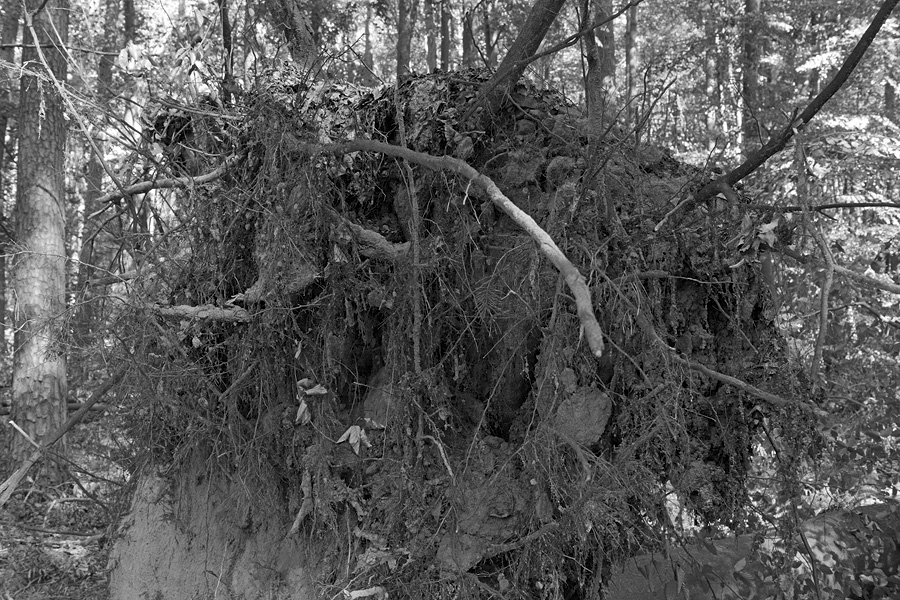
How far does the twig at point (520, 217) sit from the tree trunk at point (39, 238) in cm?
471

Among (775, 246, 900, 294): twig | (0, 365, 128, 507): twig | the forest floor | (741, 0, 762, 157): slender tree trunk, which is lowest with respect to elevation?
the forest floor

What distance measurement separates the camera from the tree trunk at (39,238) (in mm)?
6738

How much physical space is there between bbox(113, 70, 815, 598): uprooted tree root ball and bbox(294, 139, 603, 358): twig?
0.18 meters

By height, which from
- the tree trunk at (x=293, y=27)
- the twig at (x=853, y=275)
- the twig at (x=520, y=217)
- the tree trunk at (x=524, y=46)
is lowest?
the twig at (x=853, y=275)

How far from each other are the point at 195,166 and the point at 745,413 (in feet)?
10.9

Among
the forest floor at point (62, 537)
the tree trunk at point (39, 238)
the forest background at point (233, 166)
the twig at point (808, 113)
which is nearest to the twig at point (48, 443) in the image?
the forest background at point (233, 166)

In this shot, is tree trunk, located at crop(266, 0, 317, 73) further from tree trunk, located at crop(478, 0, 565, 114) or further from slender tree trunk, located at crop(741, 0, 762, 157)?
slender tree trunk, located at crop(741, 0, 762, 157)

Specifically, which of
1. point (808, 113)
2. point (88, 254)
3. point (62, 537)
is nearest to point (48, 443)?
point (62, 537)

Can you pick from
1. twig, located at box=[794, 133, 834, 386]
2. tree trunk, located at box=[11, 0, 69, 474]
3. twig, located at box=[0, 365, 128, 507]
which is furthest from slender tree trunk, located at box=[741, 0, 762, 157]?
twig, located at box=[0, 365, 128, 507]

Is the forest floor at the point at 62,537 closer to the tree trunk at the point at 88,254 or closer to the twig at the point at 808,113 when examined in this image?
the tree trunk at the point at 88,254

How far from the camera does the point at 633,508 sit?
126 inches

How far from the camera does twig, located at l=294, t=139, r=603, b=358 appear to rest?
1.71m

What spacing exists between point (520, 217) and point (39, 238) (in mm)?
6332

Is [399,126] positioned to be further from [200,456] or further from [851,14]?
[851,14]
